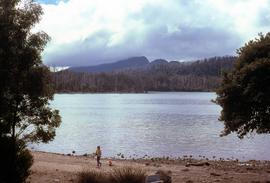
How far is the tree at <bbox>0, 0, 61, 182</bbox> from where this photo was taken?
17172 mm

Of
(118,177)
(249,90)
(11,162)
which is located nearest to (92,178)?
(118,177)

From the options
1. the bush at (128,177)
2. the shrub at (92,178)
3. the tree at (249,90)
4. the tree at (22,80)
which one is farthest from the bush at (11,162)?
the tree at (249,90)

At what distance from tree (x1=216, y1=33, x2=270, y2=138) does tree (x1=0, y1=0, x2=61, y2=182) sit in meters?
10.0

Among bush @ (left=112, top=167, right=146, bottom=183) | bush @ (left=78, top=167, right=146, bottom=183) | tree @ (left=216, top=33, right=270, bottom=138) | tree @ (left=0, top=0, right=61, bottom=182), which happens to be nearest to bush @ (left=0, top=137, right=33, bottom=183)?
tree @ (left=0, top=0, right=61, bottom=182)

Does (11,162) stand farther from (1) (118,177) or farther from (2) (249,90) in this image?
(2) (249,90)

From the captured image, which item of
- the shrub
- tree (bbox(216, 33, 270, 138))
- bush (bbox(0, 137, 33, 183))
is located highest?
tree (bbox(216, 33, 270, 138))

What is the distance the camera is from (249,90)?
2384 cm

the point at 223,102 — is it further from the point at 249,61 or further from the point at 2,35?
the point at 2,35

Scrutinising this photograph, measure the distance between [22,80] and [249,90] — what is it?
11176 mm

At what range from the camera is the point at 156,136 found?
65.8m

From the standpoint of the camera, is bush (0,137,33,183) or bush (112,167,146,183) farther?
bush (112,167,146,183)

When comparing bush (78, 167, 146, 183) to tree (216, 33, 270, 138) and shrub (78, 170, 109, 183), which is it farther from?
tree (216, 33, 270, 138)

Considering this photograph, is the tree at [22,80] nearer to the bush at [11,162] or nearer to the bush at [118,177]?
the bush at [11,162]

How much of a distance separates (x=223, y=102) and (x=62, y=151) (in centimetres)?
2743
